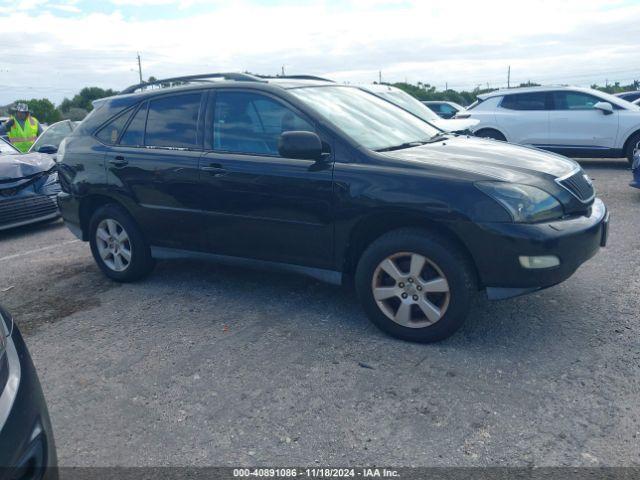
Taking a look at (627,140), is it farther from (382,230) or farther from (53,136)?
(53,136)

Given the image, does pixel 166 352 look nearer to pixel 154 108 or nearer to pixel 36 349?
pixel 36 349

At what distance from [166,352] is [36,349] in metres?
0.95

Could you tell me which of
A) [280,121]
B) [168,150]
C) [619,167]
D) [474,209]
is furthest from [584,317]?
[619,167]

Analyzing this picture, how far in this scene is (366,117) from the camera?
4641mm

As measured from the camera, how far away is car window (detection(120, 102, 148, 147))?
16.9ft

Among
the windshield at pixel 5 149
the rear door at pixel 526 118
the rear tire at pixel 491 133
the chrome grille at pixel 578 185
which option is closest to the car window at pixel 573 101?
the rear door at pixel 526 118

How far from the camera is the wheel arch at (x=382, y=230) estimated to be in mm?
3762

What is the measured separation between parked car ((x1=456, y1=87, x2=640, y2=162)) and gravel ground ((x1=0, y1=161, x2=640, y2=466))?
7072 mm

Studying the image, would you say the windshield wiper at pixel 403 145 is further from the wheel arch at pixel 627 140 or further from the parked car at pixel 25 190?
the wheel arch at pixel 627 140

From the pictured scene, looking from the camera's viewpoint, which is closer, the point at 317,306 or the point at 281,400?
the point at 281,400

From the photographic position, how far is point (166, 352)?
3961mm

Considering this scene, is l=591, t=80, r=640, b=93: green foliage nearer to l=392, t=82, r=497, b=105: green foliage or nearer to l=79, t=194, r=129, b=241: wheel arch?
l=392, t=82, r=497, b=105: green foliage

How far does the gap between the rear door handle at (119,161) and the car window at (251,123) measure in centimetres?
94

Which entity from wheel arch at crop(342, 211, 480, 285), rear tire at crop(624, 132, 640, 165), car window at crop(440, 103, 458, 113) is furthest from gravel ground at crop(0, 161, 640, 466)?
car window at crop(440, 103, 458, 113)
